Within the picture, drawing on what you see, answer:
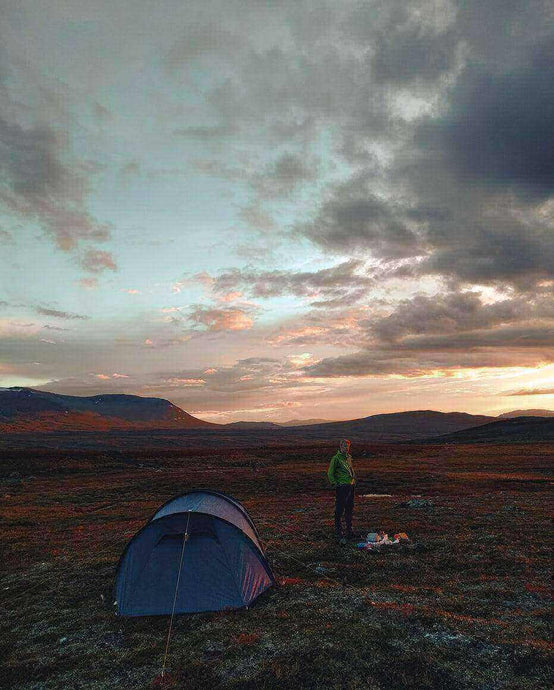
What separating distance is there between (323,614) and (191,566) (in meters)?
3.57

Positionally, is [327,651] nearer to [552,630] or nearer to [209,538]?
[209,538]

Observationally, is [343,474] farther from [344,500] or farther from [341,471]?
[344,500]

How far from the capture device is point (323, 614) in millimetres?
9625

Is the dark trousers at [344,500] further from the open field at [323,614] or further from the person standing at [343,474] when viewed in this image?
the open field at [323,614]

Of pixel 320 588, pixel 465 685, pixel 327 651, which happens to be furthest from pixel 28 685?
pixel 465 685

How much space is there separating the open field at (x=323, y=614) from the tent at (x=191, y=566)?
1.24 ft

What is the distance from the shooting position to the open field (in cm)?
753

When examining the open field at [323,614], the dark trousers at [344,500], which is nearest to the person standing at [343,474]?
the dark trousers at [344,500]

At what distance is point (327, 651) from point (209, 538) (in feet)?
13.4

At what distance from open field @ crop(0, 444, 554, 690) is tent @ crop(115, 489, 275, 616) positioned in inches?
14.8

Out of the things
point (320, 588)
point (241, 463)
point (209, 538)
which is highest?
point (209, 538)

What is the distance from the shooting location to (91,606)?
11070 mm

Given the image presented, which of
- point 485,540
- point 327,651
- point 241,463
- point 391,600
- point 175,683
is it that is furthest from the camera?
point 241,463

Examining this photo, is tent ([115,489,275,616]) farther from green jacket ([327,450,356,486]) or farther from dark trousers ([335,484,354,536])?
dark trousers ([335,484,354,536])
